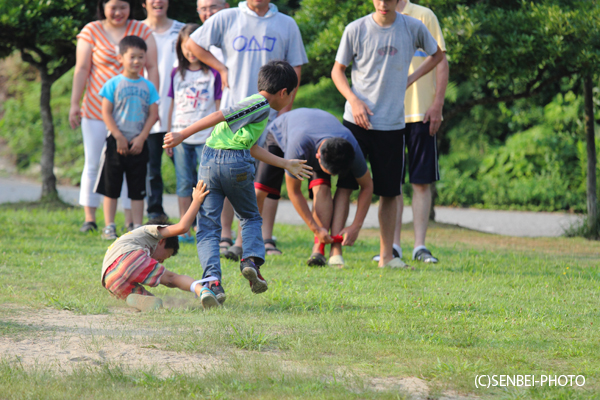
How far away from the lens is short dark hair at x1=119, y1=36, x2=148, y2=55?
580 centimetres

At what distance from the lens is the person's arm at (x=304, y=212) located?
467 cm

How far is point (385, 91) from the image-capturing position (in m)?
4.96

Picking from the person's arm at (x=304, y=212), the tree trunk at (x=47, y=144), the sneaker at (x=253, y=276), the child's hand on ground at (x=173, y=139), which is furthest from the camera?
the tree trunk at (x=47, y=144)

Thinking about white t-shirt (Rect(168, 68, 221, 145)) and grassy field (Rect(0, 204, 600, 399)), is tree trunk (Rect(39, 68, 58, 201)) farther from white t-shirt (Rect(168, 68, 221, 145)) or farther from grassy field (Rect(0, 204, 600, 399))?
grassy field (Rect(0, 204, 600, 399))

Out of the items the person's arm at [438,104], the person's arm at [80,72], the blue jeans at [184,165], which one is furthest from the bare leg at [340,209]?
the person's arm at [80,72]

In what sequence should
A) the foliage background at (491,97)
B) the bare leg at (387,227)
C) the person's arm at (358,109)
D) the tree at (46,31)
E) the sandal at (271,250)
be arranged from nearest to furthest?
the person's arm at (358,109), the bare leg at (387,227), the sandal at (271,250), the foliage background at (491,97), the tree at (46,31)

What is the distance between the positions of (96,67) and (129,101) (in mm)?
698

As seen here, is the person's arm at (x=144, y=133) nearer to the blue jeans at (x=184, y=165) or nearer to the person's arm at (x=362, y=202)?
the blue jeans at (x=184, y=165)

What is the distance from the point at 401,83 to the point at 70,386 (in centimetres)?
346

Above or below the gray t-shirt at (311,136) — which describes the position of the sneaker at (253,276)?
below

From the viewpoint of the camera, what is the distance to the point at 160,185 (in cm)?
652

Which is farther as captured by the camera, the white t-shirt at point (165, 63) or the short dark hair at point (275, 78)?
the white t-shirt at point (165, 63)

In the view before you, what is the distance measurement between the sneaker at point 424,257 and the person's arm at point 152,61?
116 inches

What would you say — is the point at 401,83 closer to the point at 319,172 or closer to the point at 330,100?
the point at 319,172
